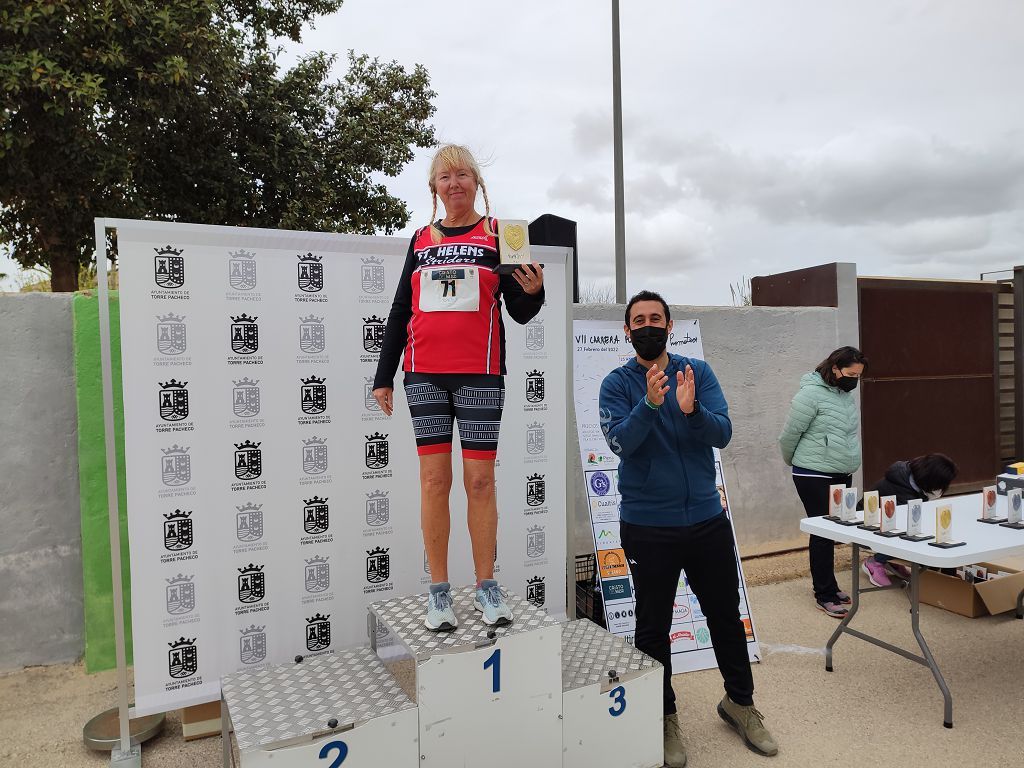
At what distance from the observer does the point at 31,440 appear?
3.36 metres

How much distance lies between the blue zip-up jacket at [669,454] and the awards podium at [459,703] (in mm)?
577

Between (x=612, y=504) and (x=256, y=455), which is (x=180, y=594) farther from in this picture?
(x=612, y=504)

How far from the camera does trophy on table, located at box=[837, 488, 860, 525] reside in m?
3.22

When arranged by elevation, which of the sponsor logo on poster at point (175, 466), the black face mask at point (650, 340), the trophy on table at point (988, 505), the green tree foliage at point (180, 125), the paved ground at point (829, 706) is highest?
the green tree foliage at point (180, 125)

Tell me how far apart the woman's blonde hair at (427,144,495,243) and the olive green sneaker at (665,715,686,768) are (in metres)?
2.05

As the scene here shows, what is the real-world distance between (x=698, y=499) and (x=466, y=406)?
3.06 feet

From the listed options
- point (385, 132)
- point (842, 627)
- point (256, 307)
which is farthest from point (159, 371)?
point (385, 132)

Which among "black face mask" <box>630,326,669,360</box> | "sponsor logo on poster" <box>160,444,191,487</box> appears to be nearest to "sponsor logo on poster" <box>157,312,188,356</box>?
"sponsor logo on poster" <box>160,444,191,487</box>

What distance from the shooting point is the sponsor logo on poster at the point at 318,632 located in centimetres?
294

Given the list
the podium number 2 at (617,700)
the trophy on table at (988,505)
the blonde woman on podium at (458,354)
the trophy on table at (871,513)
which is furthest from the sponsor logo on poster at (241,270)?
the trophy on table at (988,505)

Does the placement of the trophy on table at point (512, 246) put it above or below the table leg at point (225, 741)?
above

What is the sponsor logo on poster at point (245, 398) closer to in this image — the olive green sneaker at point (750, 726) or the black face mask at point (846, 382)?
the olive green sneaker at point (750, 726)

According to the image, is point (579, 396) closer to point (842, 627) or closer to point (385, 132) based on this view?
point (842, 627)

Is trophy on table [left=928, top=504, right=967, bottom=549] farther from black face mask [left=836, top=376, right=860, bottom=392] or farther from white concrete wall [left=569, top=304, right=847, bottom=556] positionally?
white concrete wall [left=569, top=304, right=847, bottom=556]
